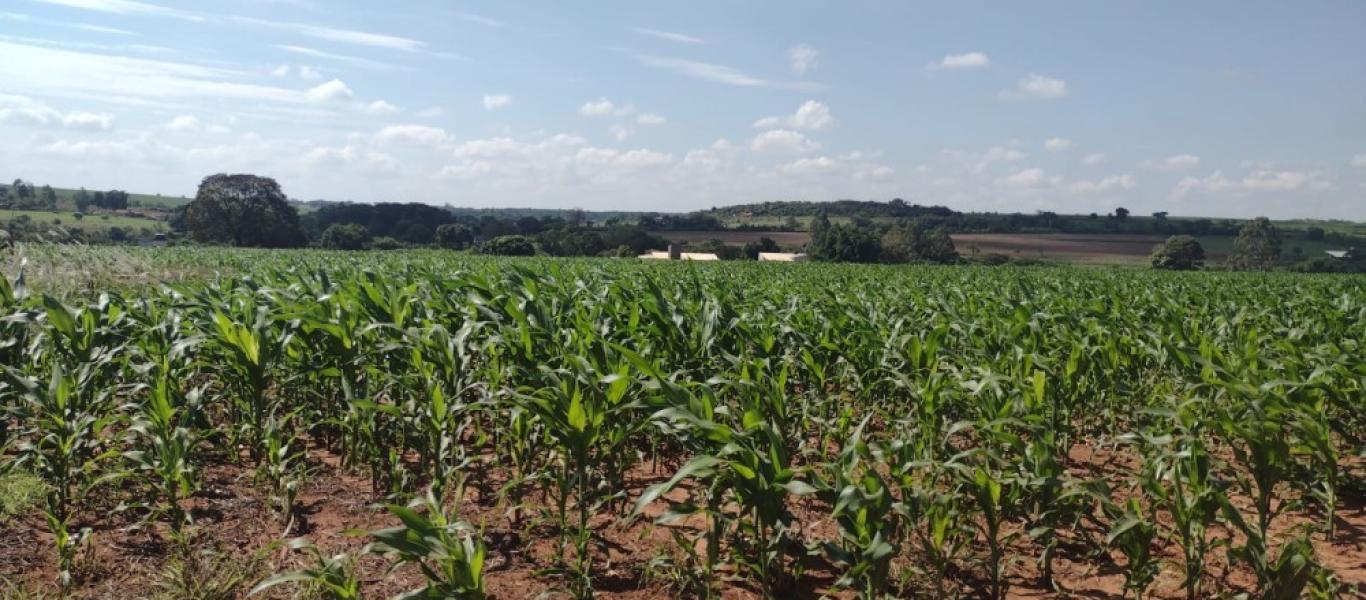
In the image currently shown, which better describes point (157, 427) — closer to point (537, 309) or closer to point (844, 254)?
point (537, 309)

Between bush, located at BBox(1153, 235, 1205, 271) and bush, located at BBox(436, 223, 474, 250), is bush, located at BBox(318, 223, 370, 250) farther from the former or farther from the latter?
bush, located at BBox(1153, 235, 1205, 271)

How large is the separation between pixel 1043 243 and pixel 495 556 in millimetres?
98319

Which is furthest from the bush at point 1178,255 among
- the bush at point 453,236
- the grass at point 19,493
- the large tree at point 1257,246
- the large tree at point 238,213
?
the large tree at point 238,213

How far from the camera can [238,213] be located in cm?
8081

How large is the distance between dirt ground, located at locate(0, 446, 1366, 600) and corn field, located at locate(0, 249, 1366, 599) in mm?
21

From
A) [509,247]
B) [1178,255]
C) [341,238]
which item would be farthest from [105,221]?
[1178,255]

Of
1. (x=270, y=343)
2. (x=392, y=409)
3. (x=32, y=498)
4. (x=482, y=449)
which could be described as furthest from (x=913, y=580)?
(x=32, y=498)

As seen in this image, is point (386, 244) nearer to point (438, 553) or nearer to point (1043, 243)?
point (1043, 243)

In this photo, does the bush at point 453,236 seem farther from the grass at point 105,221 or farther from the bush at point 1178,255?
the bush at point 1178,255

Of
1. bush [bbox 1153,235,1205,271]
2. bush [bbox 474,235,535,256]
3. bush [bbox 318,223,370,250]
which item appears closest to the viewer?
bush [bbox 474,235,535,256]

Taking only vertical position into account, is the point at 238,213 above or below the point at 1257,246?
above

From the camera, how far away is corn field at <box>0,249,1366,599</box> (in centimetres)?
350

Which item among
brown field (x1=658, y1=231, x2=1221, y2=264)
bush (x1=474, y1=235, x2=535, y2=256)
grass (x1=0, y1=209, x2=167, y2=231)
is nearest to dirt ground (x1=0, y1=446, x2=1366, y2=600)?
bush (x1=474, y1=235, x2=535, y2=256)

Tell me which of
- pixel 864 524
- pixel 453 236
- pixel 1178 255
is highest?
pixel 453 236
